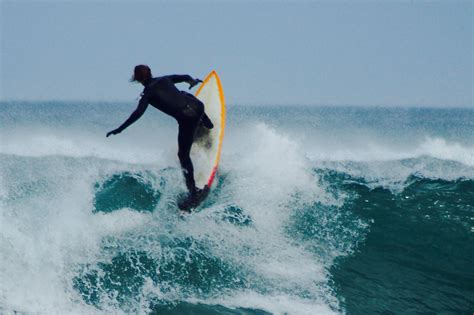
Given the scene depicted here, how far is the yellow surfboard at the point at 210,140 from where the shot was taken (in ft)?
20.6

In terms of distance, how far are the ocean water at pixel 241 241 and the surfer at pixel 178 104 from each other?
0.89ft

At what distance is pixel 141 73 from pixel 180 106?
59 centimetres

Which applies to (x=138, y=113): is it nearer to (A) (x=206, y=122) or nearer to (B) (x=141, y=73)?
(B) (x=141, y=73)

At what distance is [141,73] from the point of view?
17.6 feet

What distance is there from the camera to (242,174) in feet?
22.3

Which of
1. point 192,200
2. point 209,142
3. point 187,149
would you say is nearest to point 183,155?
point 187,149

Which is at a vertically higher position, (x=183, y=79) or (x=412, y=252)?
(x=183, y=79)

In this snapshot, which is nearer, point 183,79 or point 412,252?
point 412,252

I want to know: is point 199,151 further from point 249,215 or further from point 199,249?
point 199,249

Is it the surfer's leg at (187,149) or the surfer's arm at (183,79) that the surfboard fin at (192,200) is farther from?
the surfer's arm at (183,79)

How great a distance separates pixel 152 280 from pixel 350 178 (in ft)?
16.0

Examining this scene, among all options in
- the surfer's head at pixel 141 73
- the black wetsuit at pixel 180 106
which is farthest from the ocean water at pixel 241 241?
the surfer's head at pixel 141 73

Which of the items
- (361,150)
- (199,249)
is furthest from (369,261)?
(361,150)

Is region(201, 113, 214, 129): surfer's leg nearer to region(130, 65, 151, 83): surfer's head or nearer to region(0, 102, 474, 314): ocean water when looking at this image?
region(0, 102, 474, 314): ocean water
